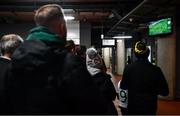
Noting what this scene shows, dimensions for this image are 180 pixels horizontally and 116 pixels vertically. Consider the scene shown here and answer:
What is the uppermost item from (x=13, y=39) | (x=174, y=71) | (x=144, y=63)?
(x=13, y=39)

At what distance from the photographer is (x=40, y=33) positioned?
1.62m

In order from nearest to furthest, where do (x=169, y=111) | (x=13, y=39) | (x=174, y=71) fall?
(x=13, y=39) < (x=169, y=111) < (x=174, y=71)

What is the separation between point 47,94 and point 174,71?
8.53 meters

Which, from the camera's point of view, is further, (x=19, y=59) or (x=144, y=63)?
(x=144, y=63)

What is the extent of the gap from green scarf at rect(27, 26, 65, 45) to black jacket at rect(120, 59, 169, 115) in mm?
2167

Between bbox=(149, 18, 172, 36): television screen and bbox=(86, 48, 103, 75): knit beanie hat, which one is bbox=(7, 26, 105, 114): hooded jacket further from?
bbox=(149, 18, 172, 36): television screen

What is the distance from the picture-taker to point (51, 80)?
1529 millimetres

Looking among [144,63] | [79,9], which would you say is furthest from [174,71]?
[144,63]

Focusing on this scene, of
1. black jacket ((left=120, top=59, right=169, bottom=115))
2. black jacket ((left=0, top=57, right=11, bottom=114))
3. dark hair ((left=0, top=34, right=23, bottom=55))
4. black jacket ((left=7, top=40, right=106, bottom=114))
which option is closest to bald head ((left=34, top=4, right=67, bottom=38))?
black jacket ((left=7, top=40, right=106, bottom=114))

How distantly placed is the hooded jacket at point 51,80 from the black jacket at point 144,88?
2.12m

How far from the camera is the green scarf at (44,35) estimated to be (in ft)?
5.17

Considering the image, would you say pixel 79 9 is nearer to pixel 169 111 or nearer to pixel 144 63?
pixel 169 111

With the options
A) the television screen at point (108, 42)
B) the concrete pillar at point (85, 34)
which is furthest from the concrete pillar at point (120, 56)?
the concrete pillar at point (85, 34)

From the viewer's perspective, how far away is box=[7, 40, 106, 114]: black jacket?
1.50 metres
